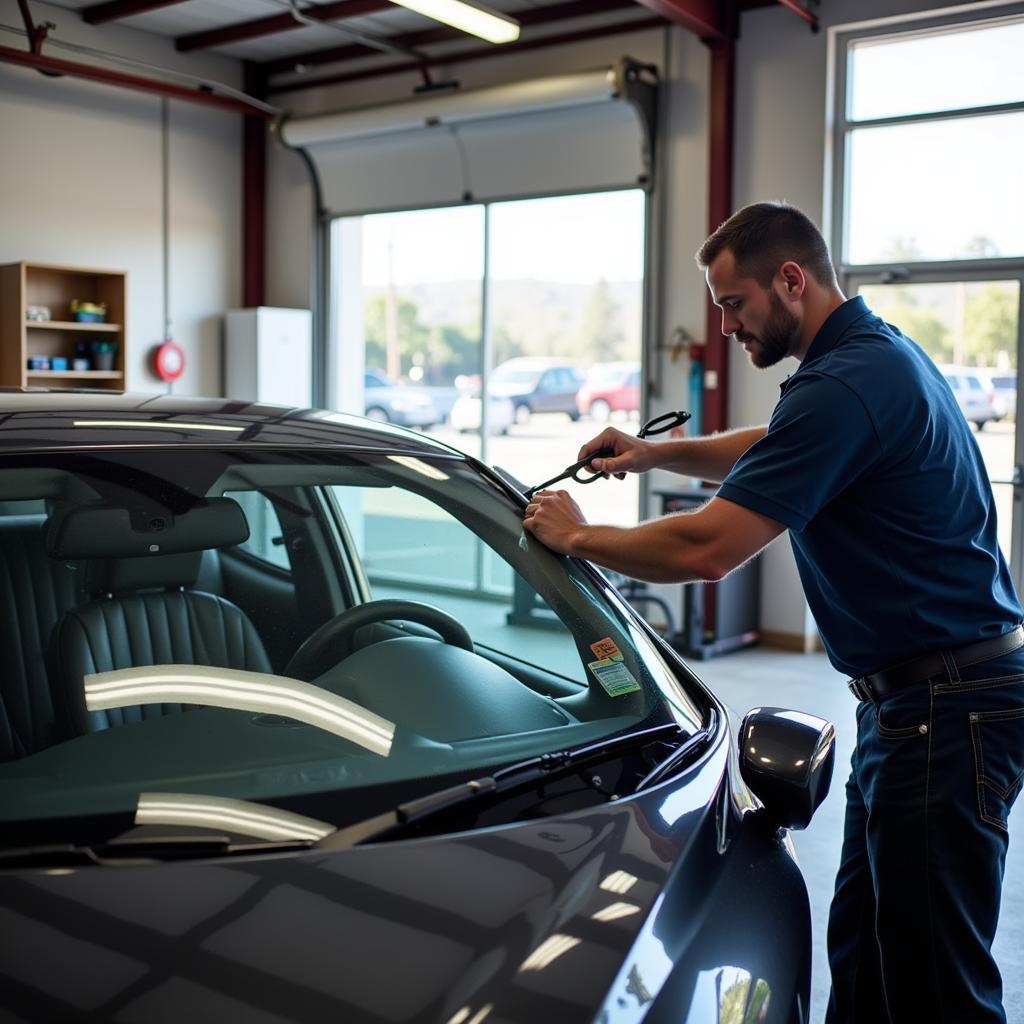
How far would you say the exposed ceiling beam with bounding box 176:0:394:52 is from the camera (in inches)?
297

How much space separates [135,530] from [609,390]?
646 centimetres

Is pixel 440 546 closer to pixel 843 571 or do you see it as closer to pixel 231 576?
pixel 231 576

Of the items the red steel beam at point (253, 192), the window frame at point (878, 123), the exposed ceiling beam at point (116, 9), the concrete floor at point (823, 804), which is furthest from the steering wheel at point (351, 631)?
the red steel beam at point (253, 192)

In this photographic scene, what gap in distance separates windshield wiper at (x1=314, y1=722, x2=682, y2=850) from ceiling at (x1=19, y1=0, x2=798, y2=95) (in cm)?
586

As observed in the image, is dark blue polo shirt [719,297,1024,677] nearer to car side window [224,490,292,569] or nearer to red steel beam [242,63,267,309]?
car side window [224,490,292,569]

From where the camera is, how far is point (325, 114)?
847 centimetres

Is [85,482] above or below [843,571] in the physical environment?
above

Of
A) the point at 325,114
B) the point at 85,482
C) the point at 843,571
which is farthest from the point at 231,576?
the point at 325,114

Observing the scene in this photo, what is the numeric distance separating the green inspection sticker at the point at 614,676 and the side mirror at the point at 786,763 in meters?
0.17

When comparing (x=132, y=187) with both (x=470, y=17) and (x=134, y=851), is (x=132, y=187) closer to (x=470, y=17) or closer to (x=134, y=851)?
(x=470, y=17)

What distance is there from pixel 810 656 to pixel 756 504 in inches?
209

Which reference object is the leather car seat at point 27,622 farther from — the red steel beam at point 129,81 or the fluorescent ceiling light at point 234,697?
the red steel beam at point 129,81

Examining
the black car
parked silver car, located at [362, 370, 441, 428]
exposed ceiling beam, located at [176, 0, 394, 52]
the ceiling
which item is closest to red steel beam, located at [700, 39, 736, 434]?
the ceiling

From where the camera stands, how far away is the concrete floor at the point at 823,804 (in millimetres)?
3003
